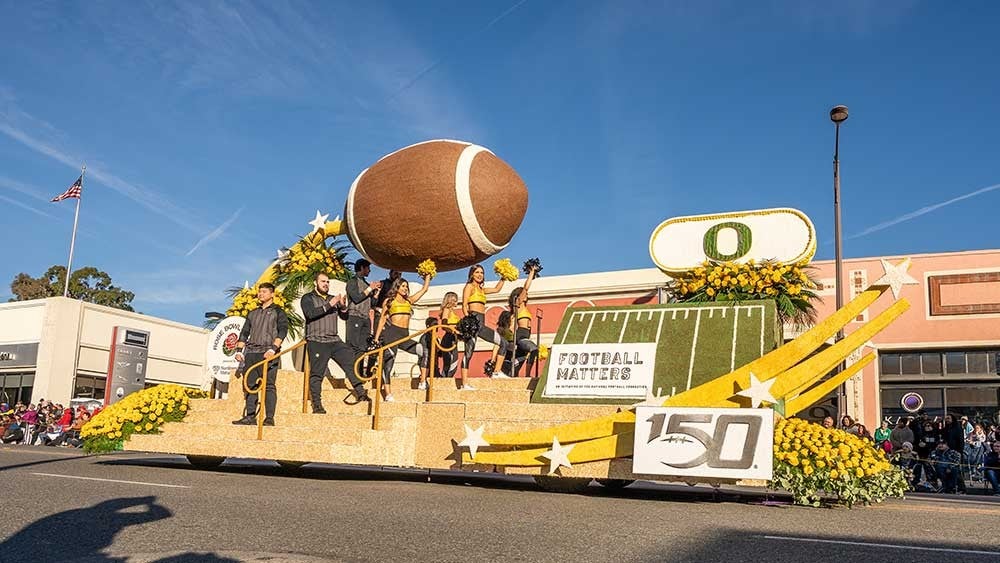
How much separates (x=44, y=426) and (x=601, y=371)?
20934 mm

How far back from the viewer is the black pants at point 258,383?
10531mm

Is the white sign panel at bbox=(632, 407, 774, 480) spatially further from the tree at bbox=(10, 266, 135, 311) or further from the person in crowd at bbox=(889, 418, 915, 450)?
the tree at bbox=(10, 266, 135, 311)

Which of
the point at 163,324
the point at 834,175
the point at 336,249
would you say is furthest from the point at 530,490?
the point at 163,324

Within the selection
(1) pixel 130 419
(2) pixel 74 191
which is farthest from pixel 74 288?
(1) pixel 130 419

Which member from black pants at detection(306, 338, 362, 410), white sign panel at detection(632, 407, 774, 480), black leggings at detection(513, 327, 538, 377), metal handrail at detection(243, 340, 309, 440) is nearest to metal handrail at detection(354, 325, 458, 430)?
black pants at detection(306, 338, 362, 410)

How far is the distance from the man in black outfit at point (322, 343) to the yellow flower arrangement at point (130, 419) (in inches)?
93.2

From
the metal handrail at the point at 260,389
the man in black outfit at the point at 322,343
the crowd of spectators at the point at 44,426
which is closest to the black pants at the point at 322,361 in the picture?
the man in black outfit at the point at 322,343

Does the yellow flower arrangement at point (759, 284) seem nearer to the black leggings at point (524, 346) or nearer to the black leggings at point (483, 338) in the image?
the black leggings at point (524, 346)

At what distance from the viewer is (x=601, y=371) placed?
9.79 metres

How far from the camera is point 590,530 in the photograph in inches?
217

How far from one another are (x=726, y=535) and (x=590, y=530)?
913mm

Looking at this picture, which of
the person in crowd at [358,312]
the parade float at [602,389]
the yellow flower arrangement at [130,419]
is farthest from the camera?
the person in crowd at [358,312]

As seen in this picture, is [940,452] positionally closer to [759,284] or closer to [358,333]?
[759,284]

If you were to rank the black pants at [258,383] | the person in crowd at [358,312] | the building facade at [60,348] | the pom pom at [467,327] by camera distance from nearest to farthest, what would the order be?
the black pants at [258,383] → the pom pom at [467,327] → the person in crowd at [358,312] → the building facade at [60,348]
